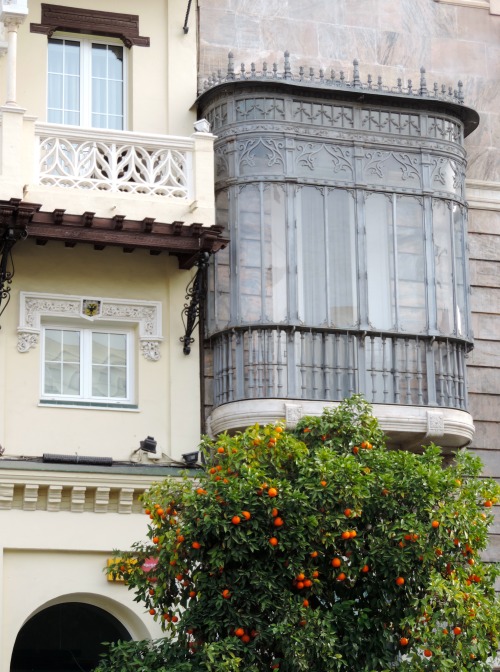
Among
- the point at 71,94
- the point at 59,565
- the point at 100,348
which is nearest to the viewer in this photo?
the point at 59,565

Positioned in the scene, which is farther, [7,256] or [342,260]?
[342,260]

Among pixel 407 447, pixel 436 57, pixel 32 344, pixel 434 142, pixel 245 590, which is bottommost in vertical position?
pixel 245 590

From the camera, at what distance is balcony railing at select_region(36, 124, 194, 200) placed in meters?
21.6

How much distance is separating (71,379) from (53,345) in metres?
0.55

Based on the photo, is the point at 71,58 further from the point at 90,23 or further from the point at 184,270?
the point at 184,270

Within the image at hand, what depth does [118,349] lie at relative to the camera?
73.2 ft

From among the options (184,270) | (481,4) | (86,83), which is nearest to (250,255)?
(184,270)

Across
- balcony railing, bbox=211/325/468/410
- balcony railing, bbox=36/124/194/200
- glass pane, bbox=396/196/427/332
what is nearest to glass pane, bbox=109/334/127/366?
balcony railing, bbox=211/325/468/410

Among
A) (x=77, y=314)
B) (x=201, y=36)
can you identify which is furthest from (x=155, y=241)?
(x=201, y=36)

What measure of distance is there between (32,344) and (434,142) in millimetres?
6519

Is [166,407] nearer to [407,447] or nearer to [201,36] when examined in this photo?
[407,447]

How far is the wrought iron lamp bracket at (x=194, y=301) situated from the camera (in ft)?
71.1

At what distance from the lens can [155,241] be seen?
2152 centimetres

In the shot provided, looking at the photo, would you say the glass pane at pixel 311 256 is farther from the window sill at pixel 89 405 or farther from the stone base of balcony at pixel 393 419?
the window sill at pixel 89 405
